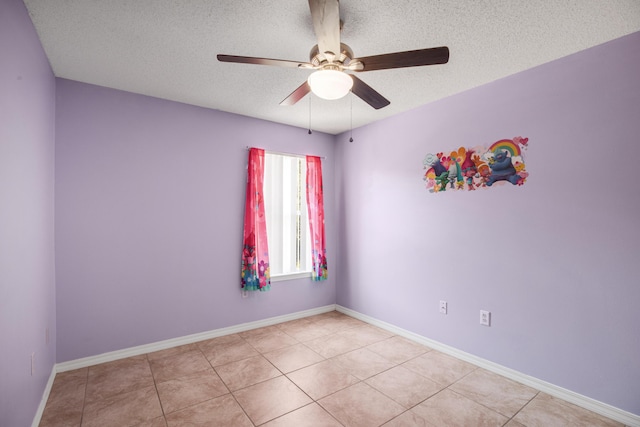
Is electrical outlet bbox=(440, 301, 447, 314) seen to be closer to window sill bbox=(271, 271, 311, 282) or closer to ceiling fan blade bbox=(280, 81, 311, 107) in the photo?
window sill bbox=(271, 271, 311, 282)

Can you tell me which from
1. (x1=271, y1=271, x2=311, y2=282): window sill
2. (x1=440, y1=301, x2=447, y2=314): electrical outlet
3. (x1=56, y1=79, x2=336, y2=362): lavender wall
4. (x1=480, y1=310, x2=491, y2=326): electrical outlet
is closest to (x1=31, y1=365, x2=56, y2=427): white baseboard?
(x1=56, y1=79, x2=336, y2=362): lavender wall

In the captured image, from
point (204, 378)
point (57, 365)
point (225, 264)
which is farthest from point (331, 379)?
point (57, 365)

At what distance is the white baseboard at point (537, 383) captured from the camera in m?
1.97

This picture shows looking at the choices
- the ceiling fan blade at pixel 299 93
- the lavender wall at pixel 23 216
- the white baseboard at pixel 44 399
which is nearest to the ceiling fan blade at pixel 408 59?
the ceiling fan blade at pixel 299 93

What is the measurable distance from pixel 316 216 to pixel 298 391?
7.22 feet

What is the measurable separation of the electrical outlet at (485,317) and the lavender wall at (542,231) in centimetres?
5

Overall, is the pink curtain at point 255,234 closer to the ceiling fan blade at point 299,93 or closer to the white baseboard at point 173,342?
the white baseboard at point 173,342

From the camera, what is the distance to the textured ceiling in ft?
5.64

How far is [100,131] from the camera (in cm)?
275

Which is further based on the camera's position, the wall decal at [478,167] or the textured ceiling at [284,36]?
the wall decal at [478,167]

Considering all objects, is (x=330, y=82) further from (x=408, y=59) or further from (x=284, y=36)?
(x=284, y=36)

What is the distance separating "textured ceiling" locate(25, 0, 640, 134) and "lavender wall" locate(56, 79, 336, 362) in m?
0.39

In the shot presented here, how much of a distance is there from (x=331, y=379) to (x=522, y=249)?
6.10 feet

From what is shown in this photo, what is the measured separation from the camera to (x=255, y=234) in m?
3.54
